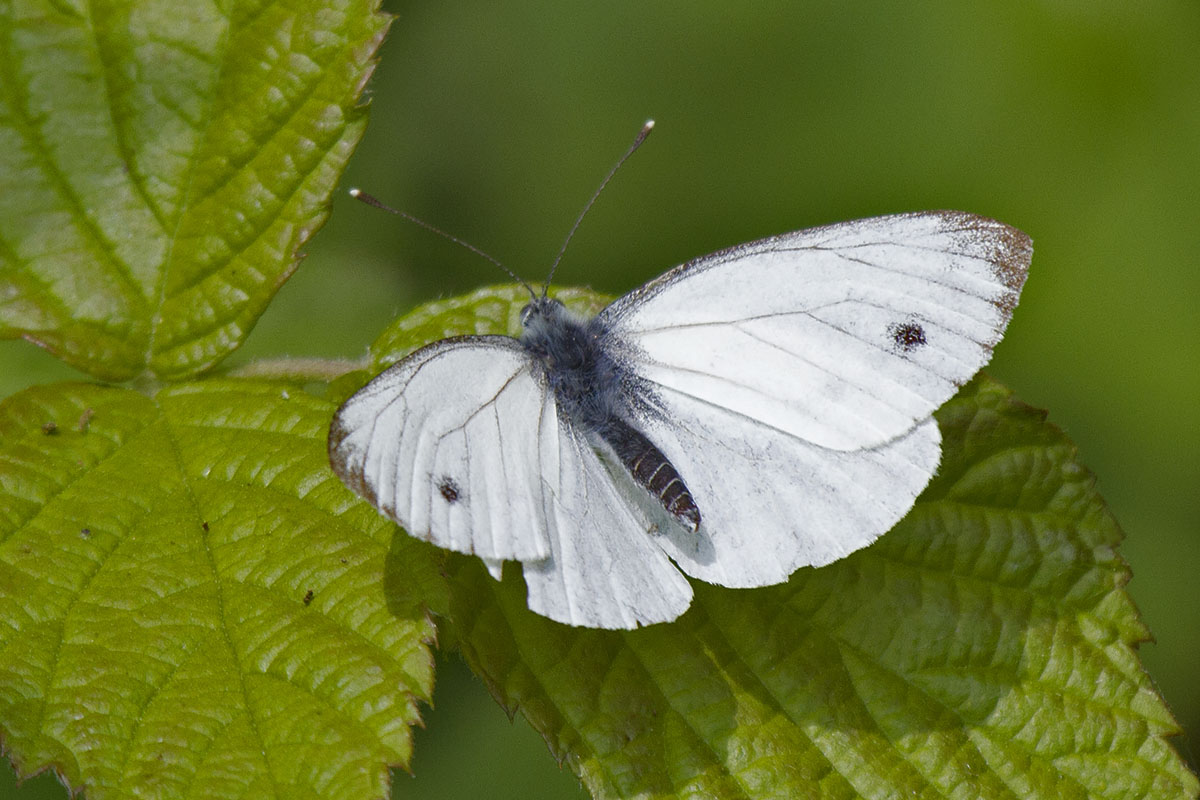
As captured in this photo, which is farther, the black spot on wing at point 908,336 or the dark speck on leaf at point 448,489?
the black spot on wing at point 908,336

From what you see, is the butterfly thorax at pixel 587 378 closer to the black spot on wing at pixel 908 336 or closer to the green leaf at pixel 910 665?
the green leaf at pixel 910 665

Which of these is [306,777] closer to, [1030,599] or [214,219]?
[214,219]

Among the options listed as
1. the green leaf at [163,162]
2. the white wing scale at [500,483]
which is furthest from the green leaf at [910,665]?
the green leaf at [163,162]

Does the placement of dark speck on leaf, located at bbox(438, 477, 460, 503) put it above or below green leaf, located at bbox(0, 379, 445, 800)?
above

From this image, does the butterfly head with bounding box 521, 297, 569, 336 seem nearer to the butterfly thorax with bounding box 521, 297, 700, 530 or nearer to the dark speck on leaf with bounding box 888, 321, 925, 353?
the butterfly thorax with bounding box 521, 297, 700, 530

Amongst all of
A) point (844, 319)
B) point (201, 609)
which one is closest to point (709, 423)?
point (844, 319)

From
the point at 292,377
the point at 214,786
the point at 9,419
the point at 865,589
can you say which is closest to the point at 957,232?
the point at 865,589

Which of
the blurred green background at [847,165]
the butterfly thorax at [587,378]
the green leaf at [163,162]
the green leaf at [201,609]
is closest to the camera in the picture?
the green leaf at [201,609]

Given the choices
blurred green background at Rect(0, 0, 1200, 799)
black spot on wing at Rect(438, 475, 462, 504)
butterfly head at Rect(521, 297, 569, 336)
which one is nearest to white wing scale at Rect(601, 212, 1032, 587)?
butterfly head at Rect(521, 297, 569, 336)

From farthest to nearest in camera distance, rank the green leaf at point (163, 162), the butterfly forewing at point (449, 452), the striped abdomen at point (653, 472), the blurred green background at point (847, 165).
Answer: the blurred green background at point (847, 165), the green leaf at point (163, 162), the striped abdomen at point (653, 472), the butterfly forewing at point (449, 452)
